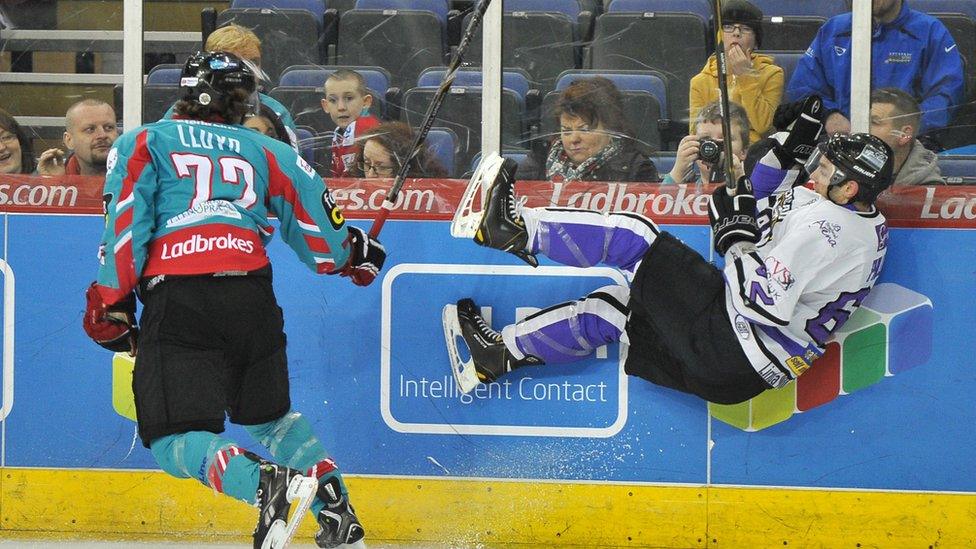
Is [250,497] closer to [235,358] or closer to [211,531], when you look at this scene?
[235,358]

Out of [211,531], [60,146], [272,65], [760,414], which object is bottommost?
[211,531]

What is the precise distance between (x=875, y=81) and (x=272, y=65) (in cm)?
183

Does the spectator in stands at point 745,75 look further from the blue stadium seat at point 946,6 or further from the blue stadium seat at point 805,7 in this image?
the blue stadium seat at point 946,6

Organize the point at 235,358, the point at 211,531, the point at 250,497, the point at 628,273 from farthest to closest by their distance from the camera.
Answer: the point at 211,531, the point at 628,273, the point at 235,358, the point at 250,497

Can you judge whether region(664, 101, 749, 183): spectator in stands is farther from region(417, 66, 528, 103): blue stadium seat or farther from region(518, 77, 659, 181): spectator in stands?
region(417, 66, 528, 103): blue stadium seat

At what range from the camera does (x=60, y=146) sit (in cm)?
389

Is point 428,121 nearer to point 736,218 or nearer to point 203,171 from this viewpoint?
point 203,171

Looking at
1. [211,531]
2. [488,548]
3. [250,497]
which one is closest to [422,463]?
[488,548]

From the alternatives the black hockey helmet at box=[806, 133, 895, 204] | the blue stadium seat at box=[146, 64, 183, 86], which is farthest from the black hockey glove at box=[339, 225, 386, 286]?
the black hockey helmet at box=[806, 133, 895, 204]

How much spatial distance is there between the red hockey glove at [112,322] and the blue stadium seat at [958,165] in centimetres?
233

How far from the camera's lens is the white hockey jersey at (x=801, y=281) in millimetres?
3459

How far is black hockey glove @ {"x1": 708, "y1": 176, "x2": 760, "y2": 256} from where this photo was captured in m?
3.43

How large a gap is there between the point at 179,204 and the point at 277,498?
2.48ft

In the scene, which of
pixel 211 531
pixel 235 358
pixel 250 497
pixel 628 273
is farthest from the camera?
pixel 211 531
